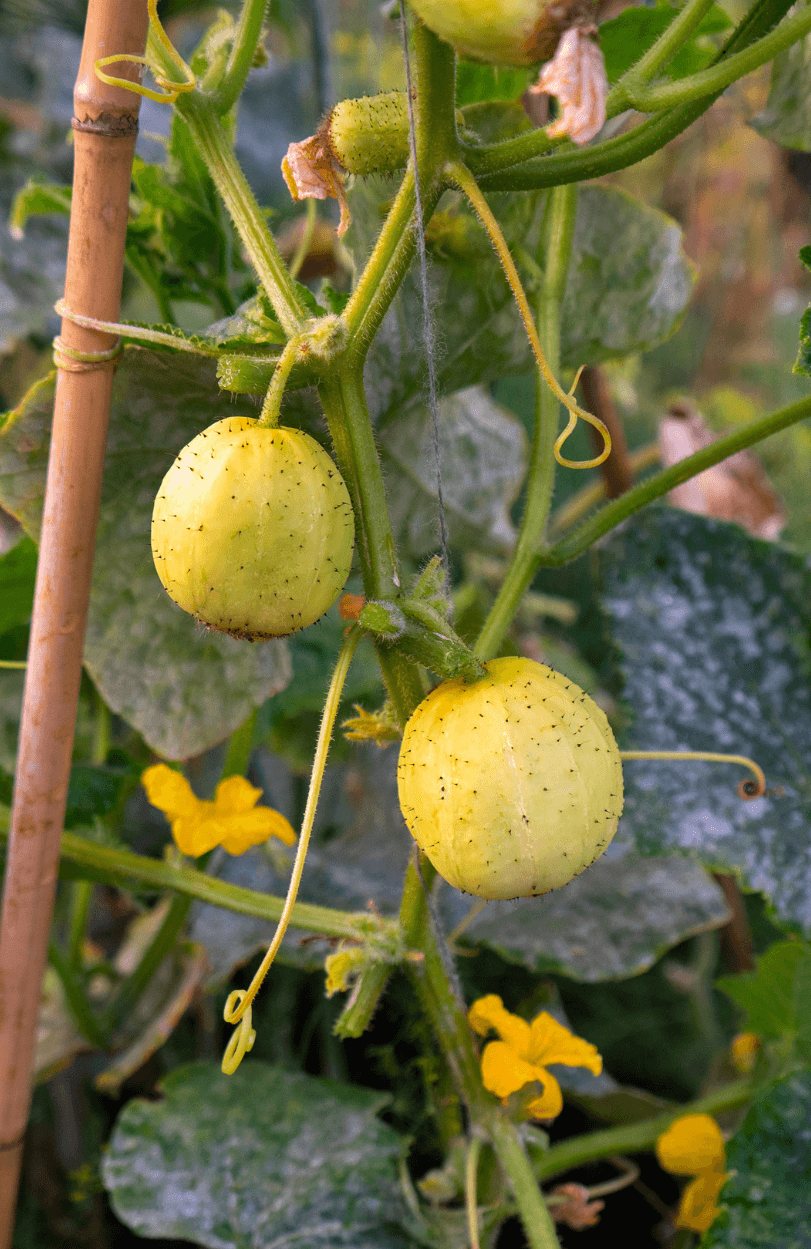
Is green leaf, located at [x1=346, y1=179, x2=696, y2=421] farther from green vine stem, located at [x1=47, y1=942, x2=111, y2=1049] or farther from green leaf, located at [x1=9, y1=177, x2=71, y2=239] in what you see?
green vine stem, located at [x1=47, y1=942, x2=111, y2=1049]

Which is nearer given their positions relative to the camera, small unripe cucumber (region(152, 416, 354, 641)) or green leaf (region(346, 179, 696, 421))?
small unripe cucumber (region(152, 416, 354, 641))

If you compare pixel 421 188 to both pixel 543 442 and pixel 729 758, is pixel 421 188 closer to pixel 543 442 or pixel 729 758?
pixel 543 442

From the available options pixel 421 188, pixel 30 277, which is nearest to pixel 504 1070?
pixel 421 188

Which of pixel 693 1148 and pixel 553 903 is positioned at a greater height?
pixel 553 903

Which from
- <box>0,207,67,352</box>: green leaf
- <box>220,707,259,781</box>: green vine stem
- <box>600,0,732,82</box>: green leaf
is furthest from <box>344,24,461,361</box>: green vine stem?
<box>0,207,67,352</box>: green leaf

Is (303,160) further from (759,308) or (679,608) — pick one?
(759,308)

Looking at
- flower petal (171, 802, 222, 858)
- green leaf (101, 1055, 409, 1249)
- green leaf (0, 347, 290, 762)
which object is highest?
green leaf (0, 347, 290, 762)

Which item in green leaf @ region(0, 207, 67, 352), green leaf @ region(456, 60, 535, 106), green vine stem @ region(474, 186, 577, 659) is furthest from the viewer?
green leaf @ region(0, 207, 67, 352)
